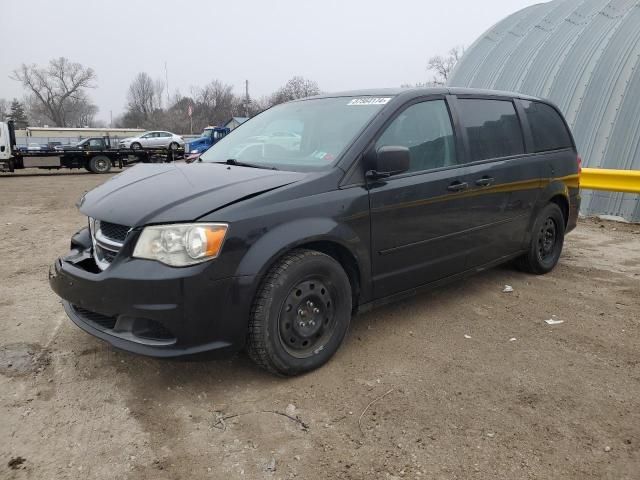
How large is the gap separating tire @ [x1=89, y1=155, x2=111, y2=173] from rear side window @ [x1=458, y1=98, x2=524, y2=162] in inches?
906

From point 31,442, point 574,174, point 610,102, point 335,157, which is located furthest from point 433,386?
point 610,102

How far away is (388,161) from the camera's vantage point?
326 centimetres

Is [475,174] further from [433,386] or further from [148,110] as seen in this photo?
[148,110]

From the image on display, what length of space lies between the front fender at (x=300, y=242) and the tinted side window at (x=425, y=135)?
70 centimetres

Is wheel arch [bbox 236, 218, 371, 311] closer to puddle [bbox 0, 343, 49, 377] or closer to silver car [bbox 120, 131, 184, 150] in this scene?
puddle [bbox 0, 343, 49, 377]

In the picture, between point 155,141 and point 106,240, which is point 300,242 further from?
point 155,141

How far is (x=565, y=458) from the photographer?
241 cm

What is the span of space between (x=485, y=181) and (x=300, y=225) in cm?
199

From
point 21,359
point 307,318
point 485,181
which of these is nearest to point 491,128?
point 485,181

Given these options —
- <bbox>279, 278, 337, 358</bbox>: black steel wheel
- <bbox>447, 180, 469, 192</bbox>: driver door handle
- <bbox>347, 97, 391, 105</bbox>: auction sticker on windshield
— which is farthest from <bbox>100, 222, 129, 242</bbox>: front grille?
<bbox>447, 180, 469, 192</bbox>: driver door handle

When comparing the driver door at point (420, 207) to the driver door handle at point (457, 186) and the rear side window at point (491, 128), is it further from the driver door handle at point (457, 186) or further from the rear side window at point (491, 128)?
the rear side window at point (491, 128)

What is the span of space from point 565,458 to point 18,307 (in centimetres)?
434

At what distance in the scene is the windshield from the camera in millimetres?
3477

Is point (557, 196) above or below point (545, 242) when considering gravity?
above
